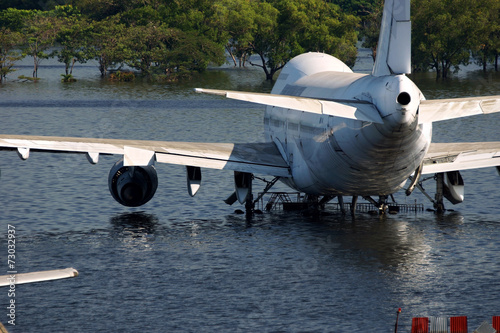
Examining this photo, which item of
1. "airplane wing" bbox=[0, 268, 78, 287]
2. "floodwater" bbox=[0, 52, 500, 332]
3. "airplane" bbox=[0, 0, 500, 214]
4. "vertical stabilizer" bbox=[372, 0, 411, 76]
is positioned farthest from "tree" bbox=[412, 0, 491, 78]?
"airplane wing" bbox=[0, 268, 78, 287]

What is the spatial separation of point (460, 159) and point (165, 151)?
57.4ft

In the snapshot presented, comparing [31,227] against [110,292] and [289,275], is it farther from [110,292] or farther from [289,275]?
[289,275]

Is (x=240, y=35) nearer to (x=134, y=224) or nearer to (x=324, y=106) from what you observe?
(x=134, y=224)

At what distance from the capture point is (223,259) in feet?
141

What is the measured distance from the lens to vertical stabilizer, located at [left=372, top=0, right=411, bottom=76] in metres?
38.8

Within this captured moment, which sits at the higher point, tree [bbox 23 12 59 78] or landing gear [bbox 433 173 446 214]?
tree [bbox 23 12 59 78]

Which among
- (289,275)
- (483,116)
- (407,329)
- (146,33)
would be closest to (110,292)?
(289,275)

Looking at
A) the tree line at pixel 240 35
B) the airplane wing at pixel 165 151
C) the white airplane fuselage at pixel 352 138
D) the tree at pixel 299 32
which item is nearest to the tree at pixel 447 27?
the tree line at pixel 240 35

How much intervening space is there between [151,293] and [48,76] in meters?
157

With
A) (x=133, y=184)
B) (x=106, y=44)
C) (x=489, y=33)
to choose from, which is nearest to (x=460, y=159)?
(x=133, y=184)

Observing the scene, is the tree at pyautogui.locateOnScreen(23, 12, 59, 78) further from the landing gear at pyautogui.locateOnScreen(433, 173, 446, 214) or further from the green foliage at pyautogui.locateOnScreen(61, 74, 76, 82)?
the landing gear at pyautogui.locateOnScreen(433, 173, 446, 214)

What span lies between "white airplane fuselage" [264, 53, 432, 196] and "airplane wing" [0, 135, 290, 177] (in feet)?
4.86

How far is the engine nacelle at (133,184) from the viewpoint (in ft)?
170

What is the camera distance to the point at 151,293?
37188 mm
